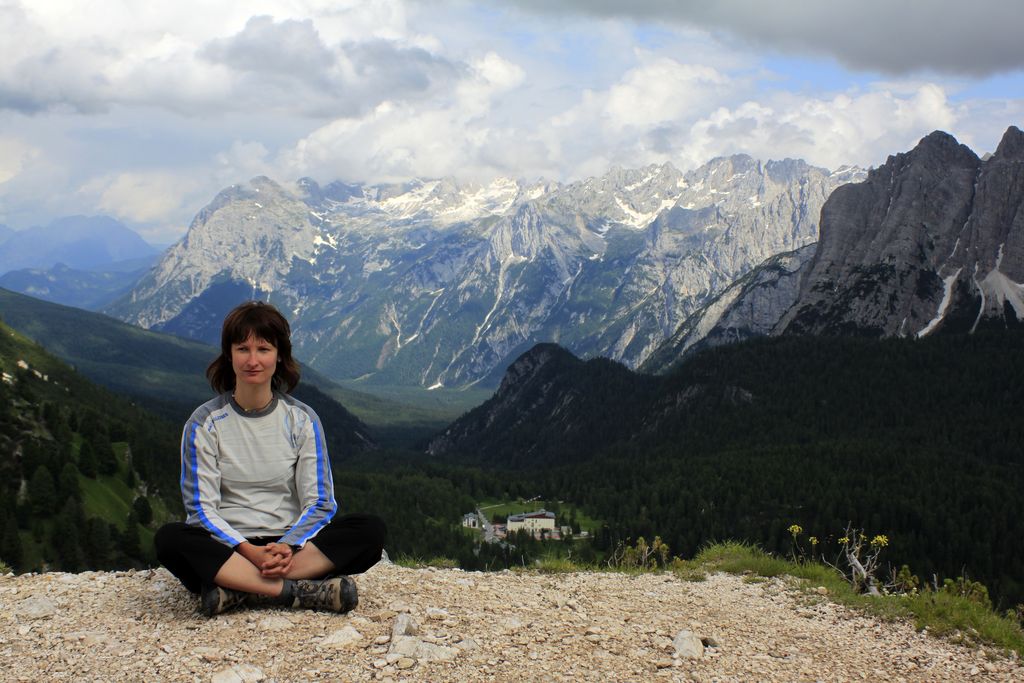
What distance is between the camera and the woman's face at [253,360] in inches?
603

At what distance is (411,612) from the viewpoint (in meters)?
16.0

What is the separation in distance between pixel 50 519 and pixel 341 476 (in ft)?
288

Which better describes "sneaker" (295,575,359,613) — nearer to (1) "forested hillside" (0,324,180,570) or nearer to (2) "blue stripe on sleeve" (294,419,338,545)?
(2) "blue stripe on sleeve" (294,419,338,545)

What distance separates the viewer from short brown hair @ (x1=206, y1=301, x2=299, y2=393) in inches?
605

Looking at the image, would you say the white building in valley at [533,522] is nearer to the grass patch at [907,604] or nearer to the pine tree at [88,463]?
the pine tree at [88,463]

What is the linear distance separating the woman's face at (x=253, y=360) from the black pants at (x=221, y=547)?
2889 millimetres

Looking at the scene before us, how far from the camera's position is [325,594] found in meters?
15.5

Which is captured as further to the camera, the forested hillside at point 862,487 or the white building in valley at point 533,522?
the white building in valley at point 533,522

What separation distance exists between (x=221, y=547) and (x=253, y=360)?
3391 millimetres

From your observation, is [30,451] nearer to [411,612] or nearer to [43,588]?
[43,588]

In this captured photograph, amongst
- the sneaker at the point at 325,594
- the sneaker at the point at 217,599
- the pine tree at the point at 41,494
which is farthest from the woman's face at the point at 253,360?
the pine tree at the point at 41,494

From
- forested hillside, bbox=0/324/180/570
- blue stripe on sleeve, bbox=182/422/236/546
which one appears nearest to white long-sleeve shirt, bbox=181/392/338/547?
blue stripe on sleeve, bbox=182/422/236/546

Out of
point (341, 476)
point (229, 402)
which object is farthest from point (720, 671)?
point (341, 476)

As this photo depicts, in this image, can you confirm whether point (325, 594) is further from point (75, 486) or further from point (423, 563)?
point (75, 486)
